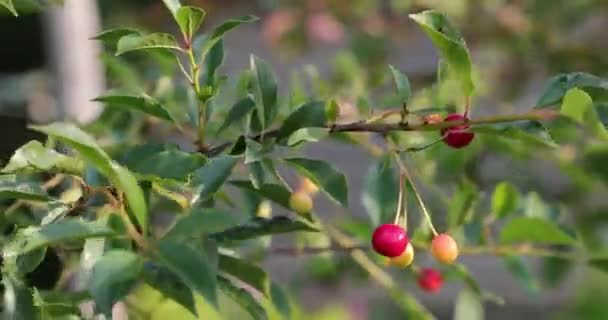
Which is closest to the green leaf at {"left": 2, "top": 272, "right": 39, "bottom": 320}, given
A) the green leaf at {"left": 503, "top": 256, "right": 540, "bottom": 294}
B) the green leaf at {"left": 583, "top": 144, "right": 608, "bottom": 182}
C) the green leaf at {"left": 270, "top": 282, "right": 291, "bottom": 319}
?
the green leaf at {"left": 270, "top": 282, "right": 291, "bottom": 319}

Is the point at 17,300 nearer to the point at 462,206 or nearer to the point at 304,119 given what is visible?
the point at 304,119

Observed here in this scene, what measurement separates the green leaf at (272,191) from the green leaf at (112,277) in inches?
5.3

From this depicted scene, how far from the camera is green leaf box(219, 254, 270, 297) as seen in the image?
2.08 feet

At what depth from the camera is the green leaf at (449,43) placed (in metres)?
0.58

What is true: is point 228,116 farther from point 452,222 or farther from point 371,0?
point 371,0

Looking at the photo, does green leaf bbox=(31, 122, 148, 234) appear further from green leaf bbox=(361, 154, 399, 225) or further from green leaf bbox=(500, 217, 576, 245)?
green leaf bbox=(500, 217, 576, 245)

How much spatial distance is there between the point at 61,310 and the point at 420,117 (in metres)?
0.23

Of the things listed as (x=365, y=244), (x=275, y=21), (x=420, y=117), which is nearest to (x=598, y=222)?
(x=275, y=21)

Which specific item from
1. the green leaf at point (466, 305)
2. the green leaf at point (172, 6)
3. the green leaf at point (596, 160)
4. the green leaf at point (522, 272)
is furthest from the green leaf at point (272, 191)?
the green leaf at point (596, 160)

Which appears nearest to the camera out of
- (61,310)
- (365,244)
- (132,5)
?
(61,310)

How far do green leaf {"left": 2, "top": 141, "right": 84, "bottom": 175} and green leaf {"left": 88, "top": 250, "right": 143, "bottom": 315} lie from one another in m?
0.06

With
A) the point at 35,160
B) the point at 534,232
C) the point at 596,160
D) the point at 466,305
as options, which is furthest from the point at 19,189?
the point at 596,160

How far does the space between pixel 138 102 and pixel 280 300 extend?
0.73 feet

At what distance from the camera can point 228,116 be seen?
0.67m
